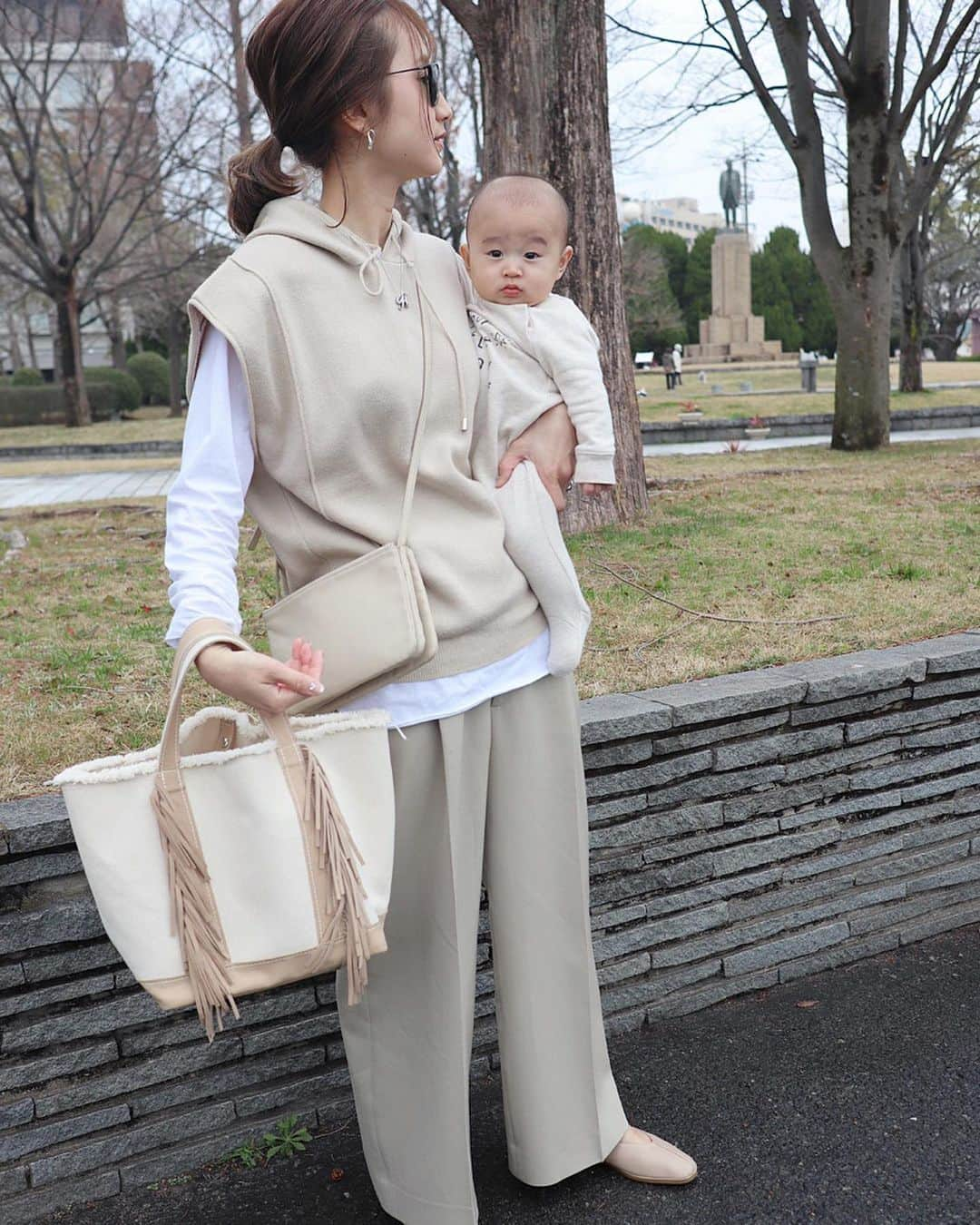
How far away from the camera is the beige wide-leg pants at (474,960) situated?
2.03 meters

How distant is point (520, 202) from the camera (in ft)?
6.74

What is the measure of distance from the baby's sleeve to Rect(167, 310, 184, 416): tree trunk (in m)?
28.2

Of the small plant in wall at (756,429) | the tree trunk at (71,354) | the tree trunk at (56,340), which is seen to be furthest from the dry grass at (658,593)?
the tree trunk at (56,340)

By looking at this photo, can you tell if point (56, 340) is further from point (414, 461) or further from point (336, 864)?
point (336, 864)

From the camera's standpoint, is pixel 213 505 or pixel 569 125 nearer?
pixel 213 505

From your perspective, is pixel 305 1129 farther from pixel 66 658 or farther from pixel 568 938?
pixel 66 658

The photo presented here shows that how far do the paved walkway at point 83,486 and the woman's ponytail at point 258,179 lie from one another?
9.30 m

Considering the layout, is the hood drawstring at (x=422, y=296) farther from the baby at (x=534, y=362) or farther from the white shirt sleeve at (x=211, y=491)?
the white shirt sleeve at (x=211, y=491)

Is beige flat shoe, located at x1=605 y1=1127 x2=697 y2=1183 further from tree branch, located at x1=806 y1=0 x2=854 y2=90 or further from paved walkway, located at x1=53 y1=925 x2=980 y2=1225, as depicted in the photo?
tree branch, located at x1=806 y1=0 x2=854 y2=90

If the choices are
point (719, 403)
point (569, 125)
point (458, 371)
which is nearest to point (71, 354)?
point (719, 403)

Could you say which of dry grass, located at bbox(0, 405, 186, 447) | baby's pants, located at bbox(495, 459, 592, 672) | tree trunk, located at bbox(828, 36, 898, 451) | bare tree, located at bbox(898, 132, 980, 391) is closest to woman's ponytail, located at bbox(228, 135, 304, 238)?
baby's pants, located at bbox(495, 459, 592, 672)

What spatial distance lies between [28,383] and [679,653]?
33.8 meters

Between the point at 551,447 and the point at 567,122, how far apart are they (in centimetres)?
450

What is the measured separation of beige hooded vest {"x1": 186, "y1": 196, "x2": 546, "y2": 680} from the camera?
177 centimetres
